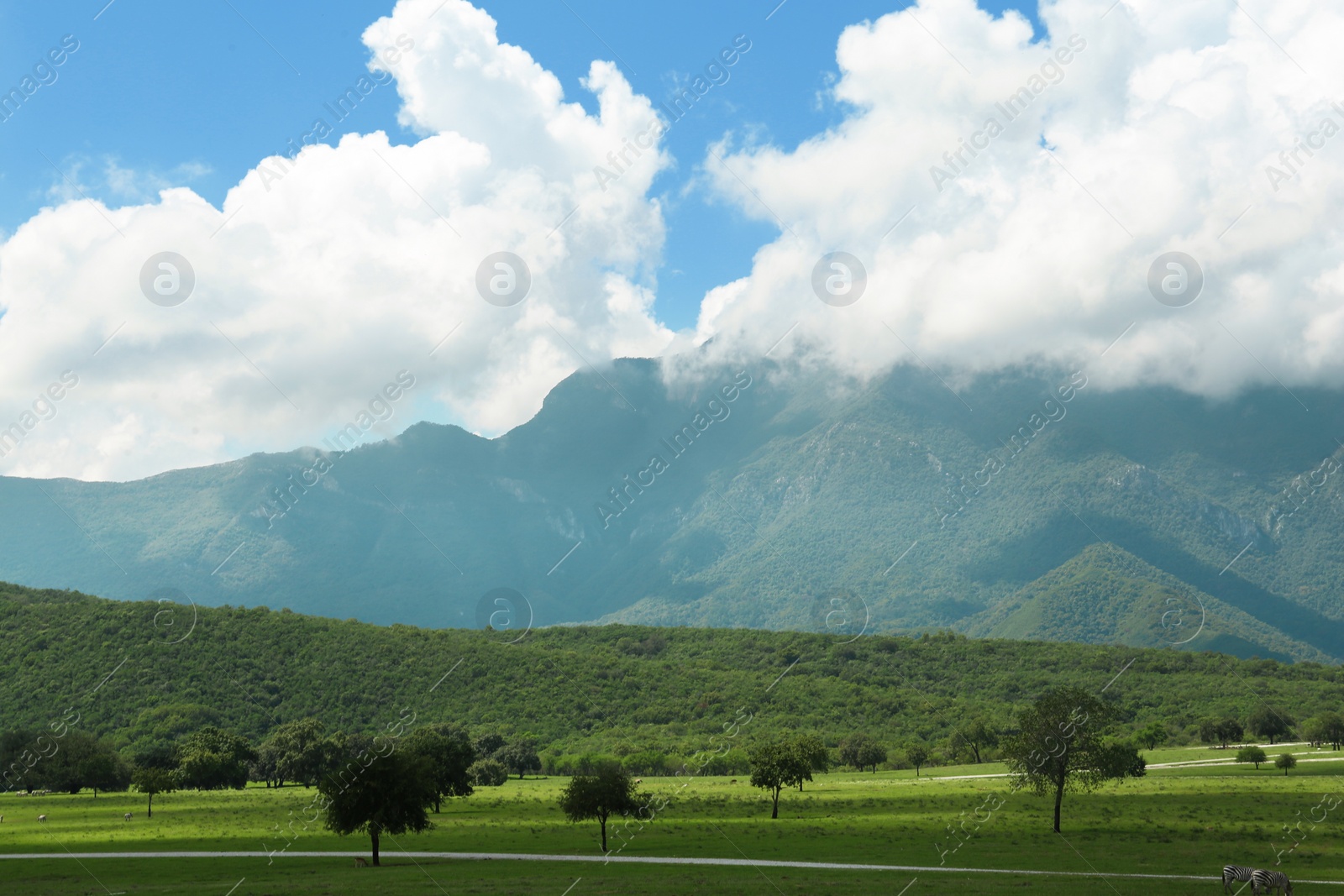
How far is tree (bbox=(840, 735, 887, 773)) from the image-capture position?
141 m

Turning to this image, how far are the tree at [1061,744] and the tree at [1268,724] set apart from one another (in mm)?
97337

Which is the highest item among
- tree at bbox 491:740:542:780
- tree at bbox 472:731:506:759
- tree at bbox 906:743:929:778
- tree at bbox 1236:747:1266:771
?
tree at bbox 472:731:506:759

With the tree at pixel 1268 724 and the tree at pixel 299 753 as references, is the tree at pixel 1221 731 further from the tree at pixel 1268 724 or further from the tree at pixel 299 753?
the tree at pixel 299 753

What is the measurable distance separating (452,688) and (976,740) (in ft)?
306

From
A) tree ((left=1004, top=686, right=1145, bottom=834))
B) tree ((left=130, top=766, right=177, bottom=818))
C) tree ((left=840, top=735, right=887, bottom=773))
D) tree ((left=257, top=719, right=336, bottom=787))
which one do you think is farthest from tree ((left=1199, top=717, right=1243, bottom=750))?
tree ((left=130, top=766, right=177, bottom=818))

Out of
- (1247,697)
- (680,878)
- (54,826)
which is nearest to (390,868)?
(680,878)

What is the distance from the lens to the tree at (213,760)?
11450 cm

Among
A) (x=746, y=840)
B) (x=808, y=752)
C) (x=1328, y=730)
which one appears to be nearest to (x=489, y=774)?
(x=808, y=752)

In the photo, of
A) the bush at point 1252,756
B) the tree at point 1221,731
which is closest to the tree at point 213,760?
the bush at point 1252,756

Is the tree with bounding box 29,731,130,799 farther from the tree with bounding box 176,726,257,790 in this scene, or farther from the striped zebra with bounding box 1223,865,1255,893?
the striped zebra with bounding box 1223,865,1255,893

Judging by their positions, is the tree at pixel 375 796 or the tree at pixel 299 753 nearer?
the tree at pixel 375 796

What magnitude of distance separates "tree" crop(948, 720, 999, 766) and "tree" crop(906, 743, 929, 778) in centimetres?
903

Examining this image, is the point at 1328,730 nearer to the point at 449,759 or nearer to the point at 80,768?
the point at 449,759

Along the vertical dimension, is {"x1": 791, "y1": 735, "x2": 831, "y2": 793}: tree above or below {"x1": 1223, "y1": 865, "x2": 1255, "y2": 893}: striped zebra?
below
